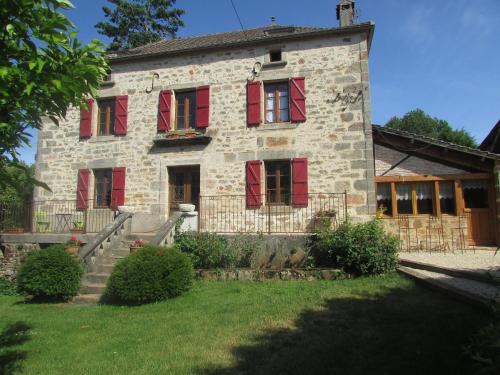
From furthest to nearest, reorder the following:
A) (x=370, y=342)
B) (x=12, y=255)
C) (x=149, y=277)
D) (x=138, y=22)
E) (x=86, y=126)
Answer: (x=138, y=22) → (x=86, y=126) → (x=12, y=255) → (x=149, y=277) → (x=370, y=342)

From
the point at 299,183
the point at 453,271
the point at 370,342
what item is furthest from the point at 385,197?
the point at 370,342

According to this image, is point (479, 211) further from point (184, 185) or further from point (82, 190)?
point (82, 190)

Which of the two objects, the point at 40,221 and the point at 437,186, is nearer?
the point at 437,186

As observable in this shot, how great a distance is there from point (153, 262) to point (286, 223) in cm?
462

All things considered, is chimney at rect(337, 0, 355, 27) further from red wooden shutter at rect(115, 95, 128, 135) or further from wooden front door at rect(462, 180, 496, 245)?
red wooden shutter at rect(115, 95, 128, 135)

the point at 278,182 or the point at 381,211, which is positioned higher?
the point at 278,182

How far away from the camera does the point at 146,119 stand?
37.9 ft

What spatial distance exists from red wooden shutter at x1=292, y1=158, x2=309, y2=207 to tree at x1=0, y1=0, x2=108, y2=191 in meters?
7.86

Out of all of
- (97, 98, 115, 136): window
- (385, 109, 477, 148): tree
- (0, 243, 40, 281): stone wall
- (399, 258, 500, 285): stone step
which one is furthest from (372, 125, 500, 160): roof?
(385, 109, 477, 148): tree

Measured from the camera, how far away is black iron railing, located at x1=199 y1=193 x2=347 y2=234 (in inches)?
386

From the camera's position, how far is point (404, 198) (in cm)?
1103

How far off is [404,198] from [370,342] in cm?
792

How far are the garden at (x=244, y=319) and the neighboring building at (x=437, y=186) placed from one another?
3825 mm

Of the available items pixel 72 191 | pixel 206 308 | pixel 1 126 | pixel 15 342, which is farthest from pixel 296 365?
pixel 72 191
